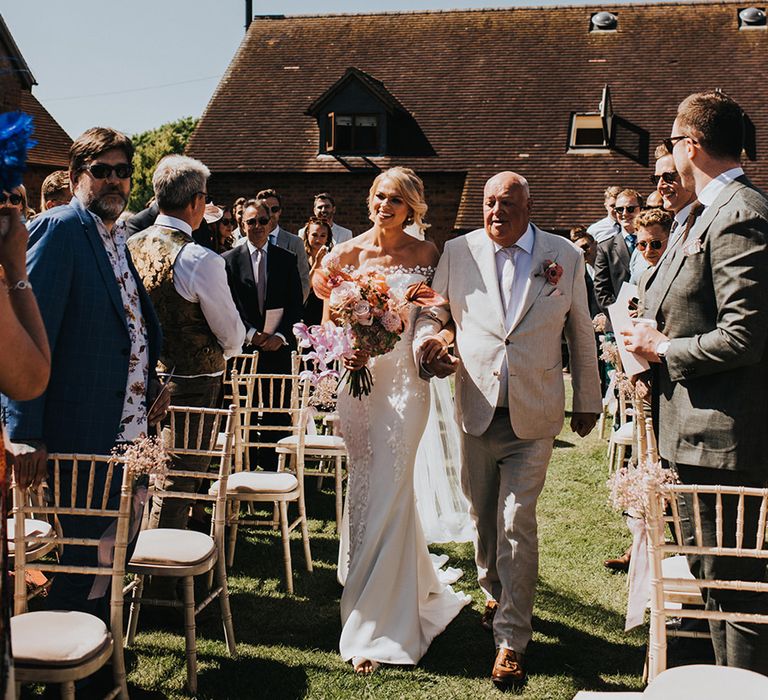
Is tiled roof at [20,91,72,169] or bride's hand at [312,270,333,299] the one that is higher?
tiled roof at [20,91,72,169]

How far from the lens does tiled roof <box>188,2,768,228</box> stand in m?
22.9

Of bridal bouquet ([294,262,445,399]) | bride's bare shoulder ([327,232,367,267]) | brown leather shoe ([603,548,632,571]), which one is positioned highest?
bride's bare shoulder ([327,232,367,267])

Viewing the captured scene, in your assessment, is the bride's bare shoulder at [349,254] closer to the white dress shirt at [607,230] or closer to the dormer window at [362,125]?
the white dress shirt at [607,230]

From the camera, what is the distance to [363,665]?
15.1 feet

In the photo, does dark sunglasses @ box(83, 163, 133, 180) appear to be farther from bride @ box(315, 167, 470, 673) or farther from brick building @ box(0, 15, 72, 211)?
brick building @ box(0, 15, 72, 211)

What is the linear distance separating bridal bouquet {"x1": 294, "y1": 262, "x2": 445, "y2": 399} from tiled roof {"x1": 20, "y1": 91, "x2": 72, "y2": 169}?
24680 mm

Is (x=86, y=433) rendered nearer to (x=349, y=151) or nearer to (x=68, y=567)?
(x=68, y=567)

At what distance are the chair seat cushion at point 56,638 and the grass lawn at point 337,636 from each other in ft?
3.53

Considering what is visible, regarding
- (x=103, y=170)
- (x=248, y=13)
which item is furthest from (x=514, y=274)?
(x=248, y=13)

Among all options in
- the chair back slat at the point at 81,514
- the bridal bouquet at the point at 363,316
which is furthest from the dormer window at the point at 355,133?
the chair back slat at the point at 81,514

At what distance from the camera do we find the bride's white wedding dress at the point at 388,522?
477 cm

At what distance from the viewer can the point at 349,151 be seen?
23781mm

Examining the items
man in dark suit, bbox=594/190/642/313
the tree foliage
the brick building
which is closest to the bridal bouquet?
man in dark suit, bbox=594/190/642/313

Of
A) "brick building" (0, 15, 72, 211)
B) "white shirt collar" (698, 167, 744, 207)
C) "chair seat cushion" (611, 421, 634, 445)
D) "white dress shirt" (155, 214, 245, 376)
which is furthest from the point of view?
"brick building" (0, 15, 72, 211)
